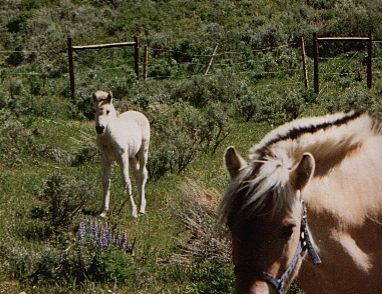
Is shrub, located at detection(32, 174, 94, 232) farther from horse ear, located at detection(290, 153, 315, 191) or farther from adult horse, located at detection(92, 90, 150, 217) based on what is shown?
horse ear, located at detection(290, 153, 315, 191)

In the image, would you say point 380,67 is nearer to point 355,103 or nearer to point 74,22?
point 355,103

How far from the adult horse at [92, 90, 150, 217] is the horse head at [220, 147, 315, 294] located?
6443 millimetres

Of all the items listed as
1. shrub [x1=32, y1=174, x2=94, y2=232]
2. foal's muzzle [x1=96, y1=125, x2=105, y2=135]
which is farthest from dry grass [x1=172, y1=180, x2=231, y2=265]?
foal's muzzle [x1=96, y1=125, x2=105, y2=135]

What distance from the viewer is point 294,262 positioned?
343 cm

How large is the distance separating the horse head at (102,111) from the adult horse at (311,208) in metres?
6.34

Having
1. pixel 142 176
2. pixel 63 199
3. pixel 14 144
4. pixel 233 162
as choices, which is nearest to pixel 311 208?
pixel 233 162

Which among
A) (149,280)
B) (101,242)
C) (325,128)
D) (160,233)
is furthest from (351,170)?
(160,233)

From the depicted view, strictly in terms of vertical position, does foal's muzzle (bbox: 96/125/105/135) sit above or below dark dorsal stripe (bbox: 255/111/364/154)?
below

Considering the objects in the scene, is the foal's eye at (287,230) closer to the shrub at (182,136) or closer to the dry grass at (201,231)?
the dry grass at (201,231)

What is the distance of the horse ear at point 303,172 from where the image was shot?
3.35m

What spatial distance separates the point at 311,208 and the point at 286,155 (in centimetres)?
32

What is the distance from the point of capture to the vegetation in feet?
21.6

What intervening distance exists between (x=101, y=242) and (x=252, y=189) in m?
3.71

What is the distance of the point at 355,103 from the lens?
54.9 ft
